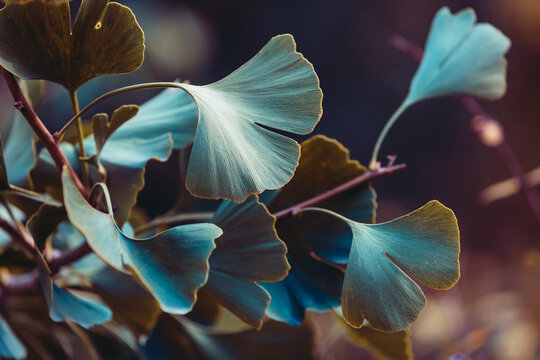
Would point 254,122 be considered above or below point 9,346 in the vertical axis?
above

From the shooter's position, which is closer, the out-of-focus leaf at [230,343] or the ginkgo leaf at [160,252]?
the ginkgo leaf at [160,252]

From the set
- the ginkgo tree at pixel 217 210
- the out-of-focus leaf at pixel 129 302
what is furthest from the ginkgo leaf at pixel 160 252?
the out-of-focus leaf at pixel 129 302

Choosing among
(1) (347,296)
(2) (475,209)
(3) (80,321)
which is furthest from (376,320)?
(2) (475,209)

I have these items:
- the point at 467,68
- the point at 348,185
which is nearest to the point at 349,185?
the point at 348,185

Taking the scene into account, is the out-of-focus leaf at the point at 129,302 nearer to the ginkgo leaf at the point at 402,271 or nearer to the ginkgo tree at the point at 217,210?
the ginkgo tree at the point at 217,210

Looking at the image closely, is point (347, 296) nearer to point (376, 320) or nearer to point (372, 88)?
point (376, 320)

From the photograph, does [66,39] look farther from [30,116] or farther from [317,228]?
[317,228]

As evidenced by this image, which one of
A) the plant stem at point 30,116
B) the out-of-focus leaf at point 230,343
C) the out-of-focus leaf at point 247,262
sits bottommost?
the out-of-focus leaf at point 230,343
